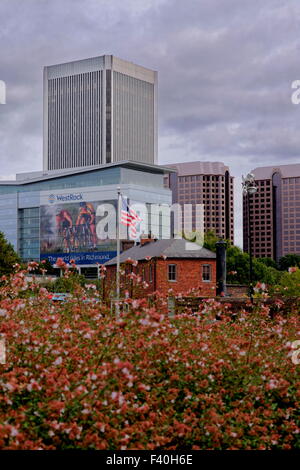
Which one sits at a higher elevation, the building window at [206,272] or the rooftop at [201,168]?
the rooftop at [201,168]

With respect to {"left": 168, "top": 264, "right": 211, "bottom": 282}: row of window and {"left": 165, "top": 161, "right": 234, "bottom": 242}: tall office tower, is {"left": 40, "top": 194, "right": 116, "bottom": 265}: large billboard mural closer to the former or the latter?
{"left": 165, "top": 161, "right": 234, "bottom": 242}: tall office tower

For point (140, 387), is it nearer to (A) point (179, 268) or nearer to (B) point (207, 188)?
(A) point (179, 268)

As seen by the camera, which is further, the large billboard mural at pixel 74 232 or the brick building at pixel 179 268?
the large billboard mural at pixel 74 232

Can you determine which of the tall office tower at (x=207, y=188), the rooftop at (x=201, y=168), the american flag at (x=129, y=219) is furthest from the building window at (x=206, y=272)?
the rooftop at (x=201, y=168)

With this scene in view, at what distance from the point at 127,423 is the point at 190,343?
101 inches

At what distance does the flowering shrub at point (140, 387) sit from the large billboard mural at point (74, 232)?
509 ft

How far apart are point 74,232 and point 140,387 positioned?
165 m

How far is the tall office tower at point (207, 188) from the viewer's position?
186 m

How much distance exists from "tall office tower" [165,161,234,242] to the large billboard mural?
27384mm

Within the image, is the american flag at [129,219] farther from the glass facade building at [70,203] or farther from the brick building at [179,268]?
the glass facade building at [70,203]

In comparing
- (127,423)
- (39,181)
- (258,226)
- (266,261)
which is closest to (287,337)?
(127,423)

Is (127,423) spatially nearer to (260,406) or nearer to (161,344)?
(161,344)

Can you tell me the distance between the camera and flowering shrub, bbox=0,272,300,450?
8.10 m

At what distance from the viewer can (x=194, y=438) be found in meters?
8.94
